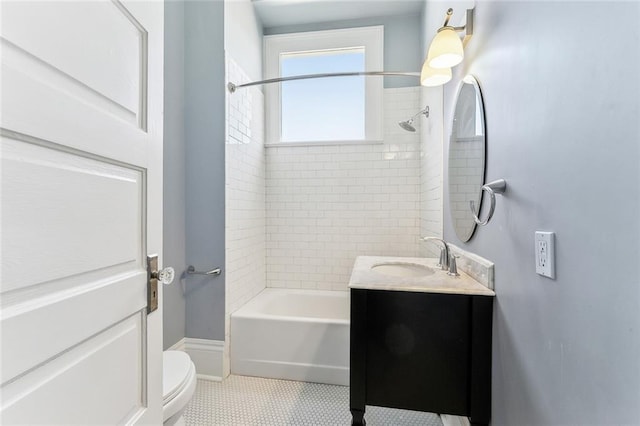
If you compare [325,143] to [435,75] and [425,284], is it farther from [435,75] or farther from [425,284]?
[425,284]

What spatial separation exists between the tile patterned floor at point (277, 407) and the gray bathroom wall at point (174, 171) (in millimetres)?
495

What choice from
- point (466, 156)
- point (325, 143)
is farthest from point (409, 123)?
point (466, 156)

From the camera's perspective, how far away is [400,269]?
1868 mm

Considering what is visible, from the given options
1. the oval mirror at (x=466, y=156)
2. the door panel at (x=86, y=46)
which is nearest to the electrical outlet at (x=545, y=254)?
the oval mirror at (x=466, y=156)

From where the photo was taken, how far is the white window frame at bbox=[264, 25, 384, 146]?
282cm

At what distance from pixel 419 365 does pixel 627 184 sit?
0.99 m

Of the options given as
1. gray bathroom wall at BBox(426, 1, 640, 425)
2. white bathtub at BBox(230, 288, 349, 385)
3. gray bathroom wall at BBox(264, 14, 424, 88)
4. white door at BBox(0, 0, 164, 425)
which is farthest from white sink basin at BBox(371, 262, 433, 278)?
gray bathroom wall at BBox(264, 14, 424, 88)

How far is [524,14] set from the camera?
908 mm

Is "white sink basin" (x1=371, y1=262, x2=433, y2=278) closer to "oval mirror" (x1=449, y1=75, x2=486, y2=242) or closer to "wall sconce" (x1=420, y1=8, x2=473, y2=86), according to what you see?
"oval mirror" (x1=449, y1=75, x2=486, y2=242)

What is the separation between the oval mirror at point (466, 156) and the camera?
4.23 ft

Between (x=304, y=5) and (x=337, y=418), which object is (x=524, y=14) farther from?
(x=304, y=5)

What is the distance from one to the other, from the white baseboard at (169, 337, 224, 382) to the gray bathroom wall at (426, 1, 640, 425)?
1.76 meters

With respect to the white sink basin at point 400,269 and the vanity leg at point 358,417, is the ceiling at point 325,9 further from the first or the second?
the vanity leg at point 358,417

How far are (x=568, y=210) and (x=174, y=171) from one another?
2.18 m
